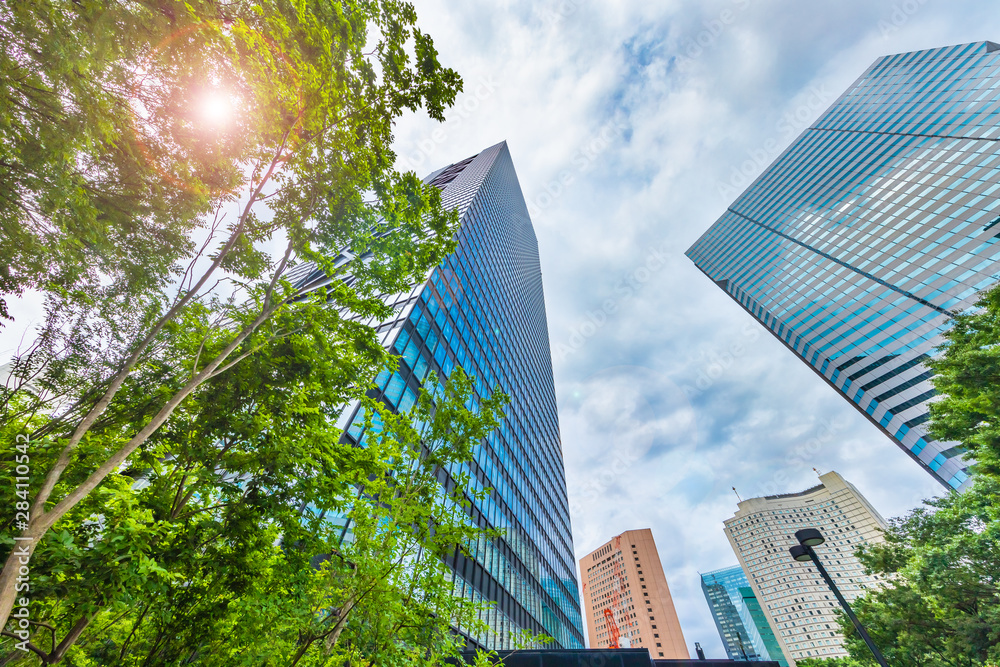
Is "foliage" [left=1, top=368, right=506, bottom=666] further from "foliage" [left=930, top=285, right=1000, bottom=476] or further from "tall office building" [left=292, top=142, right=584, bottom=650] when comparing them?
"foliage" [left=930, top=285, right=1000, bottom=476]

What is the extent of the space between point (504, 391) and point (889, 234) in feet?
200

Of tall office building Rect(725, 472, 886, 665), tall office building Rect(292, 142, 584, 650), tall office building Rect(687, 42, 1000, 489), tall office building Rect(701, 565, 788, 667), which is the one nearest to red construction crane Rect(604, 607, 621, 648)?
tall office building Rect(292, 142, 584, 650)

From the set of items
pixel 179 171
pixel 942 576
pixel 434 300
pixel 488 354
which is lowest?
pixel 942 576

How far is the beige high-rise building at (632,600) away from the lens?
88.0 metres

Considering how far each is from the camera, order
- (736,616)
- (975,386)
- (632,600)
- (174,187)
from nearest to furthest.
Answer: (174,187), (975,386), (632,600), (736,616)

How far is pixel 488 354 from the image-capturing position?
34.2 m

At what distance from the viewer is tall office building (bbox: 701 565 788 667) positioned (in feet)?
377

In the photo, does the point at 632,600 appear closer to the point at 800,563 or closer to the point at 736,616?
the point at 800,563

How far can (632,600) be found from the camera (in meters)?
93.6

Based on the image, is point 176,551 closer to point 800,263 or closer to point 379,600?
point 379,600

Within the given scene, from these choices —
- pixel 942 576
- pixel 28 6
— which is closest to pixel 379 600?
pixel 28 6

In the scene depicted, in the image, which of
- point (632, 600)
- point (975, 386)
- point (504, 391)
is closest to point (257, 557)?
point (975, 386)

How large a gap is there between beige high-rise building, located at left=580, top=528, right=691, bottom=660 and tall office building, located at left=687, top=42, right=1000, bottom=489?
71490 mm

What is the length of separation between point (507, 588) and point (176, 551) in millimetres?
25139
